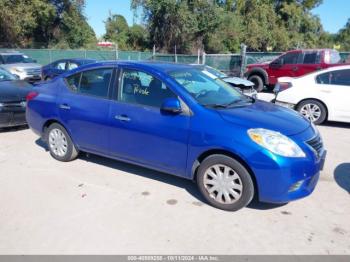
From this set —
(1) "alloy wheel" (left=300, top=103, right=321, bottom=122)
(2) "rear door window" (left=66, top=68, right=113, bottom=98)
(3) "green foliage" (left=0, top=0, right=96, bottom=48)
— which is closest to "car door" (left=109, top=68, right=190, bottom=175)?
(2) "rear door window" (left=66, top=68, right=113, bottom=98)

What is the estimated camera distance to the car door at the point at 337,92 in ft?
25.7

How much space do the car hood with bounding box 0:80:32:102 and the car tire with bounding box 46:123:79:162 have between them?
254cm

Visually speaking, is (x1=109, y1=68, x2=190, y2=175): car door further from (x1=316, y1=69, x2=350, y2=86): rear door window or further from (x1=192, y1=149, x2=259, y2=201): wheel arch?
(x1=316, y1=69, x2=350, y2=86): rear door window

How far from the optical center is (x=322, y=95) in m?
8.08

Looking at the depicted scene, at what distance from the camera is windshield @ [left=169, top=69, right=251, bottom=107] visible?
14.2ft

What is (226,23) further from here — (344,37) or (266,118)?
(344,37)

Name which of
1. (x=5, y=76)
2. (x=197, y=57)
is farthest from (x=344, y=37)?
(x=5, y=76)

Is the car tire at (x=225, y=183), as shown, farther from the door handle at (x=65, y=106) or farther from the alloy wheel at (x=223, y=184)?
the door handle at (x=65, y=106)

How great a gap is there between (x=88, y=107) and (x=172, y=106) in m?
1.52

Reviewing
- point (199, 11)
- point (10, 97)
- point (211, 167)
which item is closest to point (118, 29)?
point (199, 11)

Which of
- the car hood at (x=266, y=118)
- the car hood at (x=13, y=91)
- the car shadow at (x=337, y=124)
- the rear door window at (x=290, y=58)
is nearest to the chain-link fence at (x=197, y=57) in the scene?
the rear door window at (x=290, y=58)

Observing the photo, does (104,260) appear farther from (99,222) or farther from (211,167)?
(211,167)

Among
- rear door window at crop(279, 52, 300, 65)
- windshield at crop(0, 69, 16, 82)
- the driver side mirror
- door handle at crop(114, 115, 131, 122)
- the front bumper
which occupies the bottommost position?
the front bumper

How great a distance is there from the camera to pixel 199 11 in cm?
3186
